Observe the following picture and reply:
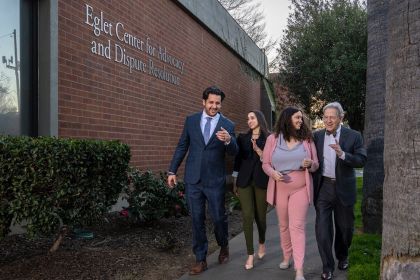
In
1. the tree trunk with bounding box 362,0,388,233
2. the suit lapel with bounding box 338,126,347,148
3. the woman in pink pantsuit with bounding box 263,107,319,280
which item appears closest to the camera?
the woman in pink pantsuit with bounding box 263,107,319,280

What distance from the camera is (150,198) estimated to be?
257 inches

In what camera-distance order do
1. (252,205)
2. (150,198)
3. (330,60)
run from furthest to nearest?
(330,60), (150,198), (252,205)

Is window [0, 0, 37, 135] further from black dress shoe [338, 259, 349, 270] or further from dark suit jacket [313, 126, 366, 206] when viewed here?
black dress shoe [338, 259, 349, 270]

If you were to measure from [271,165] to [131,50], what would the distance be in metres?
4.17

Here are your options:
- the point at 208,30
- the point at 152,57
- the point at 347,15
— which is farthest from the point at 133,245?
the point at 347,15

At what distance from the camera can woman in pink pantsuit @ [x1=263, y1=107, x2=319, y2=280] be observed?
15.8 ft

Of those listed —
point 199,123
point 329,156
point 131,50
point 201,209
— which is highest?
point 131,50

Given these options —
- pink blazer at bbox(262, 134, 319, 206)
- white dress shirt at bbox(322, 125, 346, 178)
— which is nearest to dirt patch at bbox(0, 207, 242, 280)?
pink blazer at bbox(262, 134, 319, 206)

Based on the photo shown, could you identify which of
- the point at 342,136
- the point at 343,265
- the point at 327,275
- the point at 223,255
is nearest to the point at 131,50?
the point at 223,255

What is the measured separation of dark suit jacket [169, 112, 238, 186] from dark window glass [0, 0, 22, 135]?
2.24 meters

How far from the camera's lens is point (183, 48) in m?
10.9

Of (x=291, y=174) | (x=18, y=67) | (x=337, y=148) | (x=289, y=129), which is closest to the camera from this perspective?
(x=337, y=148)

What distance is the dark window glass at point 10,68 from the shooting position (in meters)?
5.89

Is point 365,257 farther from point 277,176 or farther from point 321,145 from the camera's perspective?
point 277,176
